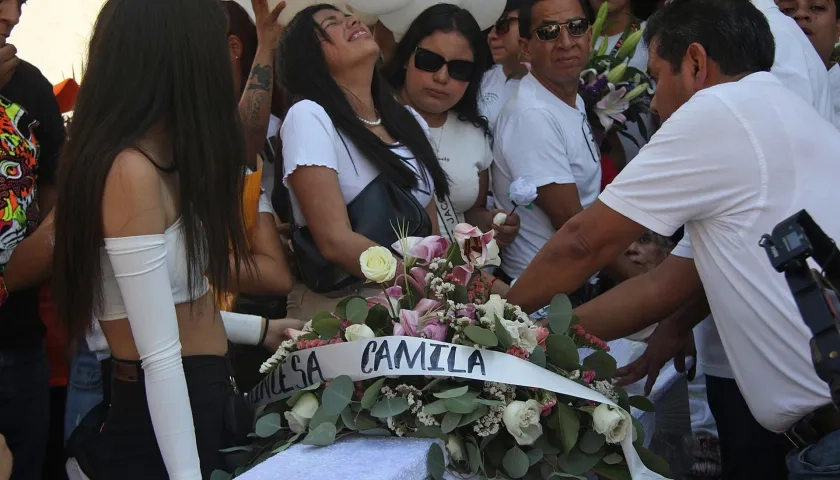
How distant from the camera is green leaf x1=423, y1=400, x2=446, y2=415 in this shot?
7.00ft

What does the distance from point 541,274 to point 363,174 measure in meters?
0.78

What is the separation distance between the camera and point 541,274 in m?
2.74

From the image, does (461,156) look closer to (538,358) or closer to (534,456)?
(538,358)

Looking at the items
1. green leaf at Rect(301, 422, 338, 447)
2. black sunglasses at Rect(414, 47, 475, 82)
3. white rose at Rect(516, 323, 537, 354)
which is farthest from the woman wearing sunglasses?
green leaf at Rect(301, 422, 338, 447)

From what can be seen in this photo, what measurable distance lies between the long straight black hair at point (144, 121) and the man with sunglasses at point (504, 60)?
242 cm

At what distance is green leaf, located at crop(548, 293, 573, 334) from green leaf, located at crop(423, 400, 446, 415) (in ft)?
1.43

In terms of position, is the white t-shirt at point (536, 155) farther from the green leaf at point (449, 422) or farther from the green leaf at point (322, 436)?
the green leaf at point (322, 436)

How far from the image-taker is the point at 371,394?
218cm

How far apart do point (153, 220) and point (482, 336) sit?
0.80 m

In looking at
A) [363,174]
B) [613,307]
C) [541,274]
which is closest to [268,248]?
[363,174]

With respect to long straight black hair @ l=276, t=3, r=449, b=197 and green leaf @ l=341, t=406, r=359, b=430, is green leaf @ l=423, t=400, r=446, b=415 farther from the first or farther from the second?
long straight black hair @ l=276, t=3, r=449, b=197

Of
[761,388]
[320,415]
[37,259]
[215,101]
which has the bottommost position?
[761,388]

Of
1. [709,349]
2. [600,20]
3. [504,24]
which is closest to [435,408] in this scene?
[709,349]

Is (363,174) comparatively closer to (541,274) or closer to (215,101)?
(541,274)
